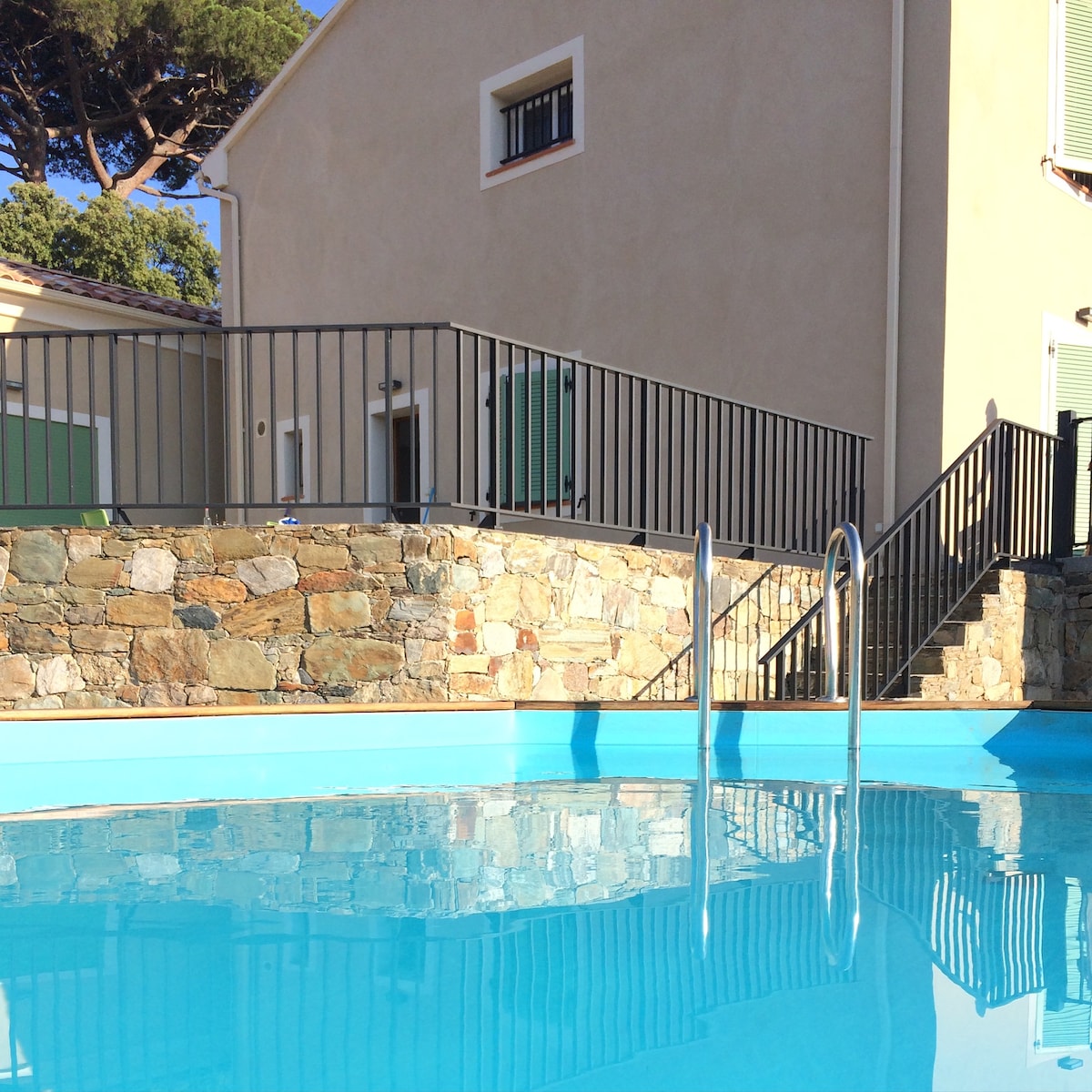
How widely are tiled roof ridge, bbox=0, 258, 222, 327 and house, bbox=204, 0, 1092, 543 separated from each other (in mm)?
3802

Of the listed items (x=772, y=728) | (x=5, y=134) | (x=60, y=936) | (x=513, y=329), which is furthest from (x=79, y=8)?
(x=60, y=936)

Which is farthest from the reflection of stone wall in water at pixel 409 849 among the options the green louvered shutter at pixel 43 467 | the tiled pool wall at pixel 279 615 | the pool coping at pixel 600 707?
the green louvered shutter at pixel 43 467

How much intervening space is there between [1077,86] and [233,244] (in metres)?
10.0

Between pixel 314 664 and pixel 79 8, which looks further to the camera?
pixel 79 8

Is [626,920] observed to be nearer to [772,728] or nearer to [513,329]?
[772,728]

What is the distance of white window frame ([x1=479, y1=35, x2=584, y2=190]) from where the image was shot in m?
11.6

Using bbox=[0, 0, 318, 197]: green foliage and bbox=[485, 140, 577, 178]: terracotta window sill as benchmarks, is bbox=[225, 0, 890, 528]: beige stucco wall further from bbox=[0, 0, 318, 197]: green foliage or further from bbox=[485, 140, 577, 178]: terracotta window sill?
bbox=[0, 0, 318, 197]: green foliage

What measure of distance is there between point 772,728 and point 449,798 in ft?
5.91

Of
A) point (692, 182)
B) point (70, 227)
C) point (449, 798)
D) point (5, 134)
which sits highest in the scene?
point (5, 134)

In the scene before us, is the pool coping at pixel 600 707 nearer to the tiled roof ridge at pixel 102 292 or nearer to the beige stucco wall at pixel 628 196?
the beige stucco wall at pixel 628 196

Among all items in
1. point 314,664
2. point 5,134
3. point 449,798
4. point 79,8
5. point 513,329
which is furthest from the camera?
point 5,134

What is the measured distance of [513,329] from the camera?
39.5 feet

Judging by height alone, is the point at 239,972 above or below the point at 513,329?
below

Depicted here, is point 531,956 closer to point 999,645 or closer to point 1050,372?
point 999,645
